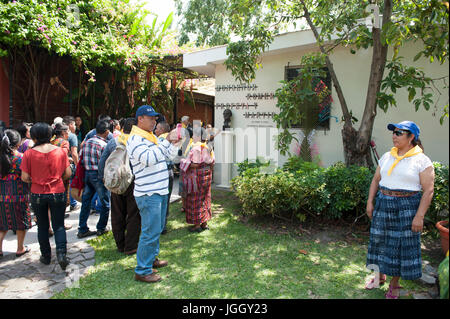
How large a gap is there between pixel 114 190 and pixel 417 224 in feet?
11.3

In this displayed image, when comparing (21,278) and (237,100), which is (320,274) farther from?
(237,100)

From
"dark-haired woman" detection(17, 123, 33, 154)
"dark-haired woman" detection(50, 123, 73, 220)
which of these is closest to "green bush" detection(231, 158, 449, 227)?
"dark-haired woman" detection(50, 123, 73, 220)

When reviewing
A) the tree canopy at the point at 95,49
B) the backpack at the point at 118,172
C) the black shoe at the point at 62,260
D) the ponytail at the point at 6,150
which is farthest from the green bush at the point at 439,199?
the tree canopy at the point at 95,49

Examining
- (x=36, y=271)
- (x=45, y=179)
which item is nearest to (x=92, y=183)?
(x=45, y=179)

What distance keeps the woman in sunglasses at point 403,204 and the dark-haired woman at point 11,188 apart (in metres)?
4.34

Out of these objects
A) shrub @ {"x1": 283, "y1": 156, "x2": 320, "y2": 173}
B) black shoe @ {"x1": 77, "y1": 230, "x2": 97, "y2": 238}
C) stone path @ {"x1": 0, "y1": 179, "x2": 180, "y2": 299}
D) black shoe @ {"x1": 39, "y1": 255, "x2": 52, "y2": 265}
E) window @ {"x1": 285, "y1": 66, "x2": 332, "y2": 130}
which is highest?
window @ {"x1": 285, "y1": 66, "x2": 332, "y2": 130}

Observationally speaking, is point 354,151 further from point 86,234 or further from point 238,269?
point 86,234

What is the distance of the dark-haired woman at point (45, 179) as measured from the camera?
389 centimetres

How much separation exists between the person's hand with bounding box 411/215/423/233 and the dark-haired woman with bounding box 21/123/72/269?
392cm

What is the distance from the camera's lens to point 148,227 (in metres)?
3.56

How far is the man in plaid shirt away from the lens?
16.6ft

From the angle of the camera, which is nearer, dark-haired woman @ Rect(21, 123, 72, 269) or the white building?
dark-haired woman @ Rect(21, 123, 72, 269)

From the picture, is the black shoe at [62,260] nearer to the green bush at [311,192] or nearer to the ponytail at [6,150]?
the ponytail at [6,150]

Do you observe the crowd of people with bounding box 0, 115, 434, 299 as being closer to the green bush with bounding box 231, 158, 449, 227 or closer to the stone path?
the stone path
